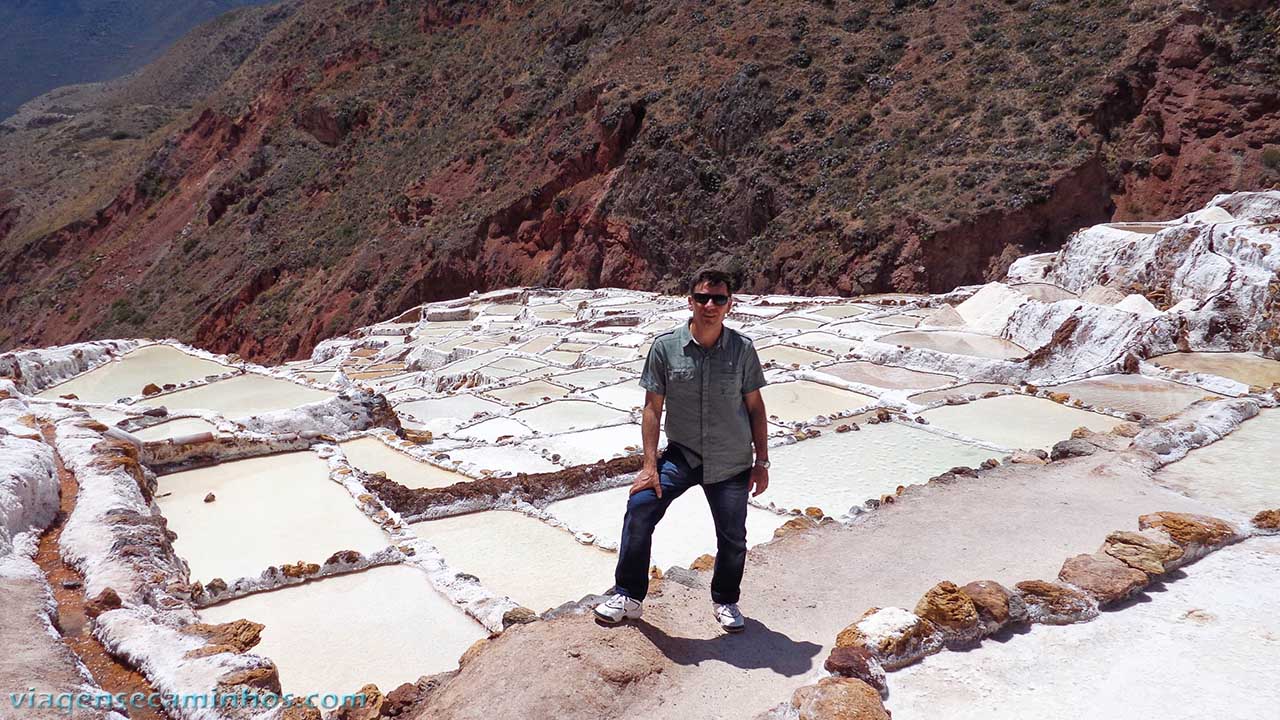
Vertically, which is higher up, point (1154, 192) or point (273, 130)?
point (273, 130)

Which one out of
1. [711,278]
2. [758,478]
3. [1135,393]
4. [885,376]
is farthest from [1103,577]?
[885,376]

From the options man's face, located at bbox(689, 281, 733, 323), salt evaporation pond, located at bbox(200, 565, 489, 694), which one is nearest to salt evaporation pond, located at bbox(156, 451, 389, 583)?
salt evaporation pond, located at bbox(200, 565, 489, 694)

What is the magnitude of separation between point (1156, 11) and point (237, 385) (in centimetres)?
2460

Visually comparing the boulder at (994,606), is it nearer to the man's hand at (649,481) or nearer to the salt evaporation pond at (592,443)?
the man's hand at (649,481)

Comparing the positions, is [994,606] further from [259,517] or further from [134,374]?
[134,374]

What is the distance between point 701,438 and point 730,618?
68cm

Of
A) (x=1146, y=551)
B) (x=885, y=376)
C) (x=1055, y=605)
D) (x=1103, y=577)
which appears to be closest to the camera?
(x=1055, y=605)

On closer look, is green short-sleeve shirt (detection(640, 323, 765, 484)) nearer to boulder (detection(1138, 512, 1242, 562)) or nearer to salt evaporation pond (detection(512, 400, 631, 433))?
boulder (detection(1138, 512, 1242, 562))

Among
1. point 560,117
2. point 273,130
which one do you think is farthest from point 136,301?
point 560,117

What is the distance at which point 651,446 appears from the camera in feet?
9.40

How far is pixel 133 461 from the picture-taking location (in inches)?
215

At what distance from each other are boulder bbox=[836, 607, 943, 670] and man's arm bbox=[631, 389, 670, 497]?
837 millimetres

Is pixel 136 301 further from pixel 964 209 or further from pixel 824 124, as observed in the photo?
pixel 964 209

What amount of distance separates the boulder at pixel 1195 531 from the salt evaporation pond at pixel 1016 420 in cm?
308
